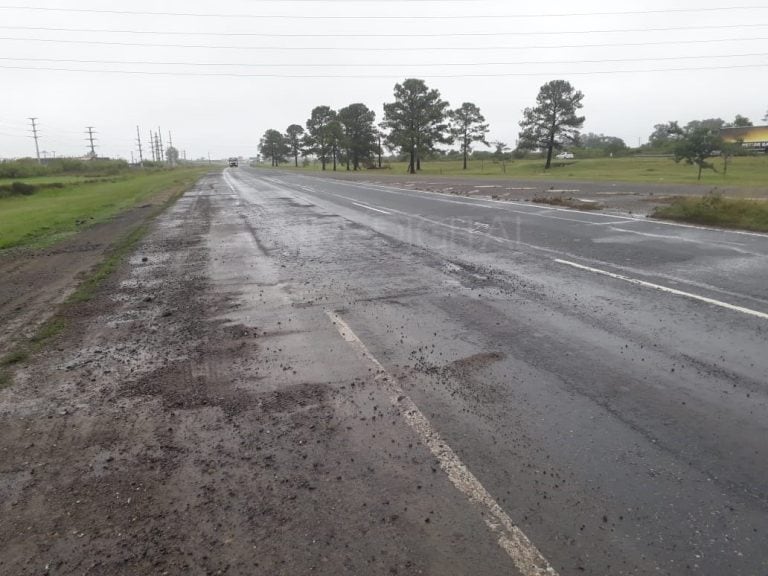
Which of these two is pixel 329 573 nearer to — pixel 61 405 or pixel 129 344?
pixel 61 405

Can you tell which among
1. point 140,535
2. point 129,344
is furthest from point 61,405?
point 140,535

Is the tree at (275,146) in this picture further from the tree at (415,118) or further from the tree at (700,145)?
the tree at (700,145)

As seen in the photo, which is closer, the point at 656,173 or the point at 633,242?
the point at 633,242

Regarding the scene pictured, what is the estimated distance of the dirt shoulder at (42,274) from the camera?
6.56m

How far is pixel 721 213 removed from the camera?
523 inches

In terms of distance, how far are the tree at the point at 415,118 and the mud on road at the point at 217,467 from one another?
64.6 metres

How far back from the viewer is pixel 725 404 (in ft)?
12.8

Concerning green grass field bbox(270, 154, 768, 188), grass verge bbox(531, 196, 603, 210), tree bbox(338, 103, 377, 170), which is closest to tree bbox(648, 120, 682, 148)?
green grass field bbox(270, 154, 768, 188)

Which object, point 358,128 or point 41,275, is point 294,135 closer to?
point 358,128

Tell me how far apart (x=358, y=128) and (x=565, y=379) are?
87853 mm

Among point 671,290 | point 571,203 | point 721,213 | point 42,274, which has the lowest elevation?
point 42,274

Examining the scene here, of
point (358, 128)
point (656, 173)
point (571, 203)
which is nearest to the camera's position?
point (571, 203)

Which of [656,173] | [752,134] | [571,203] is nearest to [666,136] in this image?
[752,134]

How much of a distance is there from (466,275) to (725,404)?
187 inches
